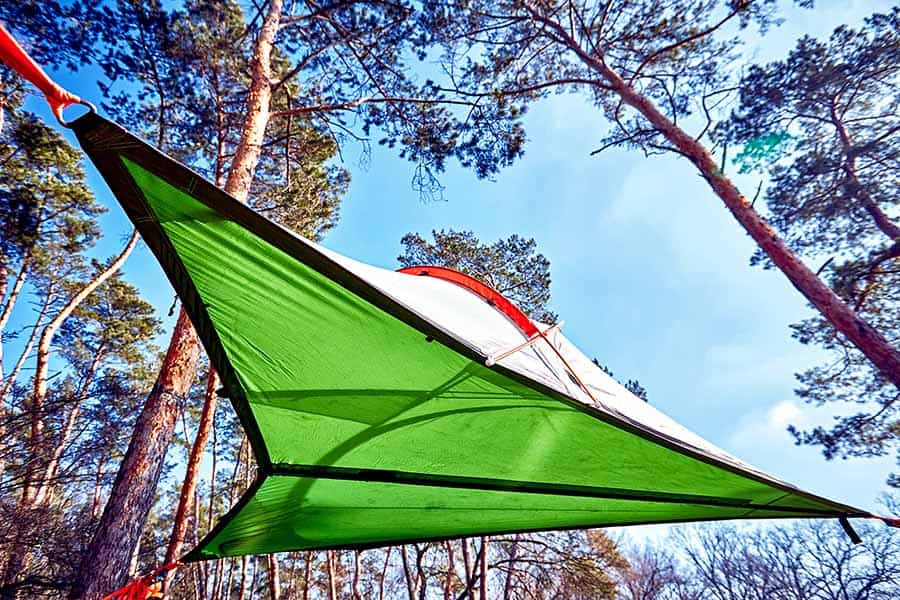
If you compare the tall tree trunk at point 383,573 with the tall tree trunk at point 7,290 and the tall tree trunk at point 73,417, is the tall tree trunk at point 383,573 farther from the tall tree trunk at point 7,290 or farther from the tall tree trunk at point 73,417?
the tall tree trunk at point 7,290

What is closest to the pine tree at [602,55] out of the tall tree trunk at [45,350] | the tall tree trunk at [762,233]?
the tall tree trunk at [762,233]

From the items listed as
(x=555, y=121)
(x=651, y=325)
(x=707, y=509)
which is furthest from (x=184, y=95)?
(x=651, y=325)

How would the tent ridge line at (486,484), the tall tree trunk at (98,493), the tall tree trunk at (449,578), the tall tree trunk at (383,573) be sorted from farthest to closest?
the tall tree trunk at (383,573) < the tall tree trunk at (98,493) < the tall tree trunk at (449,578) < the tent ridge line at (486,484)

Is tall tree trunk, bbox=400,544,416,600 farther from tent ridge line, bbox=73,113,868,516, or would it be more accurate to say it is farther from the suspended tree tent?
tent ridge line, bbox=73,113,868,516

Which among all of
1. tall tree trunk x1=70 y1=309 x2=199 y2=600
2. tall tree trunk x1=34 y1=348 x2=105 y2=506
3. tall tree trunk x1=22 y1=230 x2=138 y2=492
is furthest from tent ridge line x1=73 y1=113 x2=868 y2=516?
tall tree trunk x1=34 y1=348 x2=105 y2=506

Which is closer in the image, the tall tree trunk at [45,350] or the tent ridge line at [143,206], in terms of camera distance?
the tent ridge line at [143,206]

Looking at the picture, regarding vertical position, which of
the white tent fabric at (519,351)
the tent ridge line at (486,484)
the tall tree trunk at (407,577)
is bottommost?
the tent ridge line at (486,484)

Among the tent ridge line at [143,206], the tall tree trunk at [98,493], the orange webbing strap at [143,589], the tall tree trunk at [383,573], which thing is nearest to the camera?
the tent ridge line at [143,206]

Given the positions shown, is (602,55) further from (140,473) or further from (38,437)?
(38,437)

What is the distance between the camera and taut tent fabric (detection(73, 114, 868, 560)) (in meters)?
0.96

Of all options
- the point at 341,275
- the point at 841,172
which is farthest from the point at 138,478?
the point at 841,172

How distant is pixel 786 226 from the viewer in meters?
6.68

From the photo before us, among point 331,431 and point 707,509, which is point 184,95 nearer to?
point 331,431

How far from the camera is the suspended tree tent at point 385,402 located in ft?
3.09
